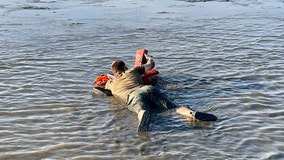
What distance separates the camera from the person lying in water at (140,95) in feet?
23.0

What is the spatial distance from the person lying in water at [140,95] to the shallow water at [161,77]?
154mm

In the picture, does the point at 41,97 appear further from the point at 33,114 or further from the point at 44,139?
the point at 44,139

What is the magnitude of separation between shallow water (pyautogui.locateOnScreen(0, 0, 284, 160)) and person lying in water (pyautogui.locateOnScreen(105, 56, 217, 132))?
15 cm

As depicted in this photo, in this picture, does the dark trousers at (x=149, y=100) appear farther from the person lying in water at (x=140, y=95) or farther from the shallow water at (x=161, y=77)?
the shallow water at (x=161, y=77)

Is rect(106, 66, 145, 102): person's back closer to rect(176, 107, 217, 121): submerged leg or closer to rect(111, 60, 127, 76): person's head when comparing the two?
rect(111, 60, 127, 76): person's head

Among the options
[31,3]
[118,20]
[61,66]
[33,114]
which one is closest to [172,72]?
[61,66]

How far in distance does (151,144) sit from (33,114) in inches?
99.3

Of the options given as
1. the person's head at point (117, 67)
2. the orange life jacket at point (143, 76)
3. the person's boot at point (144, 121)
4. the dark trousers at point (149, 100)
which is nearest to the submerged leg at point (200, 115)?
the dark trousers at point (149, 100)

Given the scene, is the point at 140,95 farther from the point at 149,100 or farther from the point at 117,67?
the point at 117,67

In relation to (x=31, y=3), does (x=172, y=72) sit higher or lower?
lower

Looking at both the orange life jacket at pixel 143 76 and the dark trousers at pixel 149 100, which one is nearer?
the dark trousers at pixel 149 100

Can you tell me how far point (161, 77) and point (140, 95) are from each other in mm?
2302

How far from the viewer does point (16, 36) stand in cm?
1441

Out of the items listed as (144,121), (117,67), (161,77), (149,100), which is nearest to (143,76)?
(117,67)
